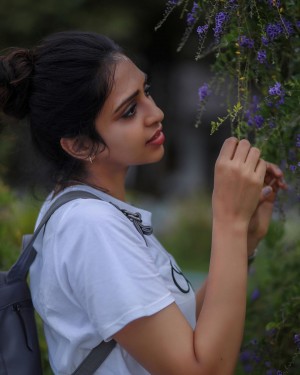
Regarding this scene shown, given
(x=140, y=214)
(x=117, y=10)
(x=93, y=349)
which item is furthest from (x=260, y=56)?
(x=117, y=10)

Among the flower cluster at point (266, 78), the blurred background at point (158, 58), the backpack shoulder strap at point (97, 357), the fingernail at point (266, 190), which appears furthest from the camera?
the blurred background at point (158, 58)

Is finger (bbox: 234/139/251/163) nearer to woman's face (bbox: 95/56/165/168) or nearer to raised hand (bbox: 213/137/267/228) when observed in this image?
raised hand (bbox: 213/137/267/228)

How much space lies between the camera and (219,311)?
162 centimetres

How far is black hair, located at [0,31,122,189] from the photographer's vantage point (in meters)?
1.88

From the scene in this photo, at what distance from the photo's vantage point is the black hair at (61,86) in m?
1.88

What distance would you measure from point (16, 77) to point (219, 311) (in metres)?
0.85

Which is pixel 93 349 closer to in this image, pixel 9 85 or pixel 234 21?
pixel 9 85

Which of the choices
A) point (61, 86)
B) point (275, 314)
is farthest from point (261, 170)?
point (275, 314)

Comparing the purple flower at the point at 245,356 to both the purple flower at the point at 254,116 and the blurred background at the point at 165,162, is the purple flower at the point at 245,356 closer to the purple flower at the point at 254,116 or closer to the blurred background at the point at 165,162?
the blurred background at the point at 165,162

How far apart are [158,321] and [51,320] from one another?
32 centimetres

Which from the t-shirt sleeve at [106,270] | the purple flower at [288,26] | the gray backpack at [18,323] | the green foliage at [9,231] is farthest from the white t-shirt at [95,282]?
the green foliage at [9,231]

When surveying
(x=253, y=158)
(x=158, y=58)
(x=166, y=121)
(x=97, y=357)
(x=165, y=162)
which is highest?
(x=253, y=158)

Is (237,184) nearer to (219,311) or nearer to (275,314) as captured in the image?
(219,311)

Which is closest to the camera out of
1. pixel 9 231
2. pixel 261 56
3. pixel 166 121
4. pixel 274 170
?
pixel 261 56
